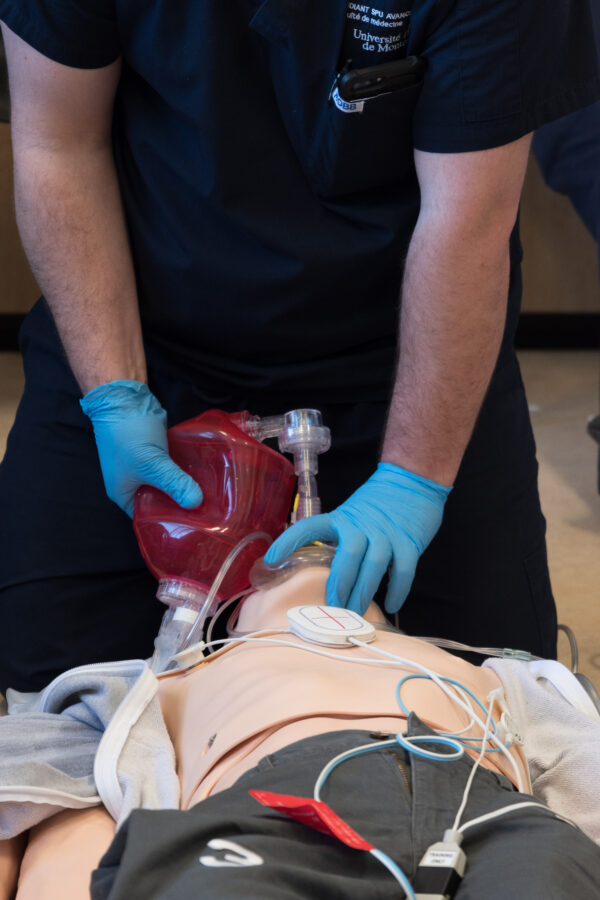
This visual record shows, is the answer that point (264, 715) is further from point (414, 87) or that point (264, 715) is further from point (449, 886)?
point (414, 87)

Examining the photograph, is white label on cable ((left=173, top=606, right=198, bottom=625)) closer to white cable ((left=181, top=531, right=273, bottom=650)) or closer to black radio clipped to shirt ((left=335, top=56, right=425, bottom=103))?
white cable ((left=181, top=531, right=273, bottom=650))

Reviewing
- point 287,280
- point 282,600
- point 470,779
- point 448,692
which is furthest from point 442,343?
point 470,779

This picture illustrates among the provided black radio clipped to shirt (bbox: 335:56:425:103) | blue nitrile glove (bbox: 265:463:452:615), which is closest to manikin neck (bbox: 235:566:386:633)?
blue nitrile glove (bbox: 265:463:452:615)

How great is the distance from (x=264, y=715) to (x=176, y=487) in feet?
1.46

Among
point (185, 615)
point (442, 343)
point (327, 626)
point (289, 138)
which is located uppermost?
point (289, 138)

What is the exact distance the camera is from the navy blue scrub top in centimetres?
118

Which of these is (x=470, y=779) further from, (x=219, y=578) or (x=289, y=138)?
(x=289, y=138)

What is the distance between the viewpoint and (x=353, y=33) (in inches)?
46.6

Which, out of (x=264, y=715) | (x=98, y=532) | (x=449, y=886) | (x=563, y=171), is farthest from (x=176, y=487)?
(x=563, y=171)

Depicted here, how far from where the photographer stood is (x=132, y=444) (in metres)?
1.26

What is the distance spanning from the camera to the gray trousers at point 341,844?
641mm

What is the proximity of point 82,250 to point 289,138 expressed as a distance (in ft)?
1.07

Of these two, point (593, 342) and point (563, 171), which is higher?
point (563, 171)

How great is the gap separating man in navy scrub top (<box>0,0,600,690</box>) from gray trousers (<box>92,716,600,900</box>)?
0.37m
